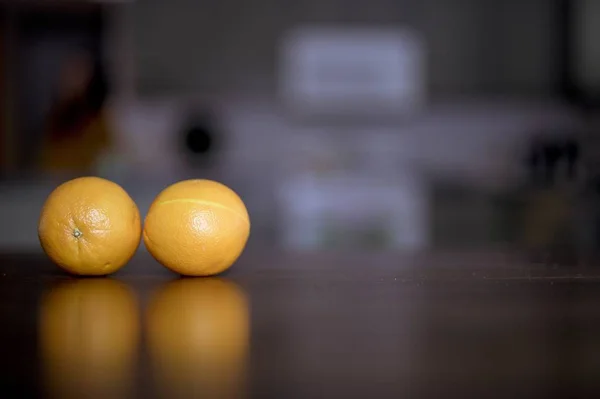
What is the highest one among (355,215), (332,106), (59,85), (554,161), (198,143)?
(59,85)

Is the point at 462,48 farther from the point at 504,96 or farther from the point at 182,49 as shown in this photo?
the point at 182,49

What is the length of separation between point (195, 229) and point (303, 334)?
299 mm

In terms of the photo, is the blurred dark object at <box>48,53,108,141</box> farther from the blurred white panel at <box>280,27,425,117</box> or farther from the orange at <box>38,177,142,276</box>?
the orange at <box>38,177,142,276</box>

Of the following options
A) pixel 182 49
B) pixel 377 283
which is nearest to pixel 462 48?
pixel 182 49

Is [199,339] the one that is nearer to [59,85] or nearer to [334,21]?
[334,21]

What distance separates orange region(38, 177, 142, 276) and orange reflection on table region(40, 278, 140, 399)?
5 cm

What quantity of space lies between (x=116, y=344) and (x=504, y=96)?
3718 mm

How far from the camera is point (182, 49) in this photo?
3.85m

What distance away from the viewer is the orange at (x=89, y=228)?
2.59ft

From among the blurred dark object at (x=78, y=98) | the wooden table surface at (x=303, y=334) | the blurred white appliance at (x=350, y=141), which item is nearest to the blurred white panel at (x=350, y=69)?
the blurred white appliance at (x=350, y=141)

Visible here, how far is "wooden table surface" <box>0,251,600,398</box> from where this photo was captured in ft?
1.30

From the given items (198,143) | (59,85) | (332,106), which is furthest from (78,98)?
(332,106)

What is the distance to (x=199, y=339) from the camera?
1.66 ft

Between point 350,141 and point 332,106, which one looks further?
point 350,141
